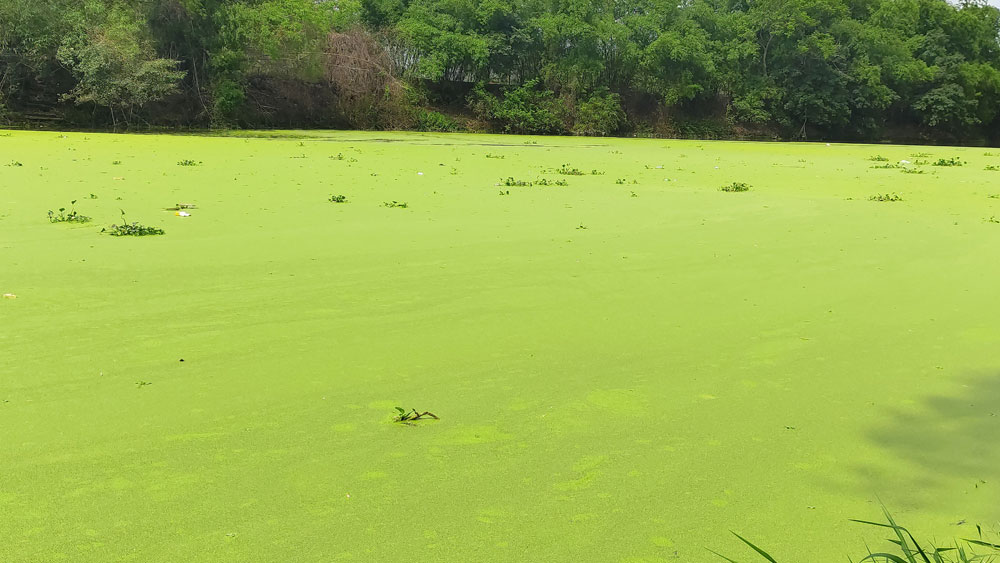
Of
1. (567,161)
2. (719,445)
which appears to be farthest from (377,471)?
(567,161)

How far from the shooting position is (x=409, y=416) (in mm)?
2158

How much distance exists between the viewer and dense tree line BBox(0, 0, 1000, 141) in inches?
654

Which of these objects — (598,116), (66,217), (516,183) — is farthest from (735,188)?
(598,116)

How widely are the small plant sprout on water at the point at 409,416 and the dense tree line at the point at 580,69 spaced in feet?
49.9

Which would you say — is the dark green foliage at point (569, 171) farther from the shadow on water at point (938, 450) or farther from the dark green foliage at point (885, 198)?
the shadow on water at point (938, 450)

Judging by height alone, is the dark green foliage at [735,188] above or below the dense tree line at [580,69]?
below

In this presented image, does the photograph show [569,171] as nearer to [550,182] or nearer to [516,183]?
[550,182]

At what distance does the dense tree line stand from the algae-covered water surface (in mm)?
12407

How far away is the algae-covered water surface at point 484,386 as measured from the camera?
5.48 ft

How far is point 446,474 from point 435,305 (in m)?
1.47

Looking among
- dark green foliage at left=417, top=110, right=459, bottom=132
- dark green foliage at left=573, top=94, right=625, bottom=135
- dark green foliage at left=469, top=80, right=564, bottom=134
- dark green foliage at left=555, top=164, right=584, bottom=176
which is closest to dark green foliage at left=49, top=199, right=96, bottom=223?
dark green foliage at left=555, top=164, right=584, bottom=176

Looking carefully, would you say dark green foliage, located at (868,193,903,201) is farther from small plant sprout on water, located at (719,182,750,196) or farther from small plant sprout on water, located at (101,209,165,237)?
small plant sprout on water, located at (101,209,165,237)

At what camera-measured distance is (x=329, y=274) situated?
3734mm

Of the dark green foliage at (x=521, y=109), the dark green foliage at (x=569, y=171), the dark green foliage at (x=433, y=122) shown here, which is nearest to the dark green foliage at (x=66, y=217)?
the dark green foliage at (x=569, y=171)
